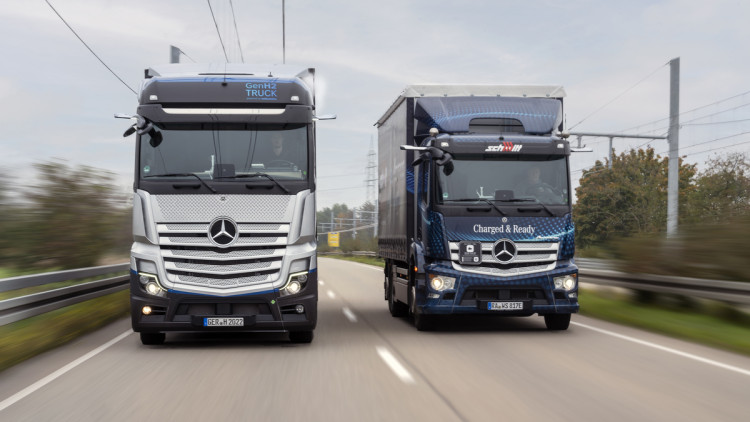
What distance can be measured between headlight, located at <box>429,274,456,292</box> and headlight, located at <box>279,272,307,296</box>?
2348mm

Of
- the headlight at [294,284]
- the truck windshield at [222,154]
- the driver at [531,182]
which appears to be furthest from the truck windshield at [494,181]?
the headlight at [294,284]

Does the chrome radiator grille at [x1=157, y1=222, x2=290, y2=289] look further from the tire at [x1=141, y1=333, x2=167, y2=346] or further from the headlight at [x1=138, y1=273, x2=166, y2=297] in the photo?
the tire at [x1=141, y1=333, x2=167, y2=346]

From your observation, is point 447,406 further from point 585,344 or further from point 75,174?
point 75,174

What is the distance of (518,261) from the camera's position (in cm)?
1191

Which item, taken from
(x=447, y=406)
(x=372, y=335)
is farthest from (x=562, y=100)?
(x=447, y=406)

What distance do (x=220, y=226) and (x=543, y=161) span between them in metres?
4.99

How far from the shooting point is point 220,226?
10133mm

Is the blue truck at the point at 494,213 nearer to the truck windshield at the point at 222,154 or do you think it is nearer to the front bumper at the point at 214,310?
the truck windshield at the point at 222,154

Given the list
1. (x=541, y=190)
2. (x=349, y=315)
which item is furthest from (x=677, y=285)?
(x=349, y=315)

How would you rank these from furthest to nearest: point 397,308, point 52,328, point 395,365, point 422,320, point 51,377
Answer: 1. point 397,308
2. point 422,320
3. point 52,328
4. point 395,365
5. point 51,377

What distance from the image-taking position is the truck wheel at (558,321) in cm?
1243

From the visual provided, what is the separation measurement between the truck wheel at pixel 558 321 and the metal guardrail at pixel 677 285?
2088mm

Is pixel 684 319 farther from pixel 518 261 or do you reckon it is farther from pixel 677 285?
pixel 518 261

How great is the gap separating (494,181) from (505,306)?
185cm
